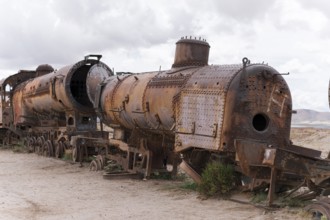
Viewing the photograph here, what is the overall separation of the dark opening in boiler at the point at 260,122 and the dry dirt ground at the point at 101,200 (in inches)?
52.1

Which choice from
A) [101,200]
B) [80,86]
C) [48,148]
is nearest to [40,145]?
[48,148]

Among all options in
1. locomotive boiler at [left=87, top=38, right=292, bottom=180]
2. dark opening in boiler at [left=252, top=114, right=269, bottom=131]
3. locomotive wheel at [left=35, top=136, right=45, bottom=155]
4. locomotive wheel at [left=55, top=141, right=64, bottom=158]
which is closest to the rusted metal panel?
locomotive boiler at [left=87, top=38, right=292, bottom=180]

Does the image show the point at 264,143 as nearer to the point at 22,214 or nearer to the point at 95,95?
the point at 22,214

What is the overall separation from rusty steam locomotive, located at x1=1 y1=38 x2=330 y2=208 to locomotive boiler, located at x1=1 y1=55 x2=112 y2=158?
54mm

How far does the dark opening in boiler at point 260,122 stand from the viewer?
28.8 ft

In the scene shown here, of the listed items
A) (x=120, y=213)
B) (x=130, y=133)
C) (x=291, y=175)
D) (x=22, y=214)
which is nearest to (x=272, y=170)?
(x=291, y=175)

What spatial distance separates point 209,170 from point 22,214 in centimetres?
357

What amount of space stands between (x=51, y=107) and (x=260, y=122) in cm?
1092

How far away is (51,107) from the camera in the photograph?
17.9 m

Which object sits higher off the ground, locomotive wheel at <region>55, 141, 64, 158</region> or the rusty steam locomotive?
the rusty steam locomotive

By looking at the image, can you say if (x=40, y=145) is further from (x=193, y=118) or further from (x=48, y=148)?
(x=193, y=118)

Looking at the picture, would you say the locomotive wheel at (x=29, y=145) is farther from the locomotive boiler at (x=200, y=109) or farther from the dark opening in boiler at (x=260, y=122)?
the dark opening in boiler at (x=260, y=122)

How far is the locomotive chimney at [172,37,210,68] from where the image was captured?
11005mm

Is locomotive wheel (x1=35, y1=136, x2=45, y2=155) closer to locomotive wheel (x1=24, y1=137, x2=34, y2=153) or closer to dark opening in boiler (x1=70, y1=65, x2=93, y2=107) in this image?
locomotive wheel (x1=24, y1=137, x2=34, y2=153)
